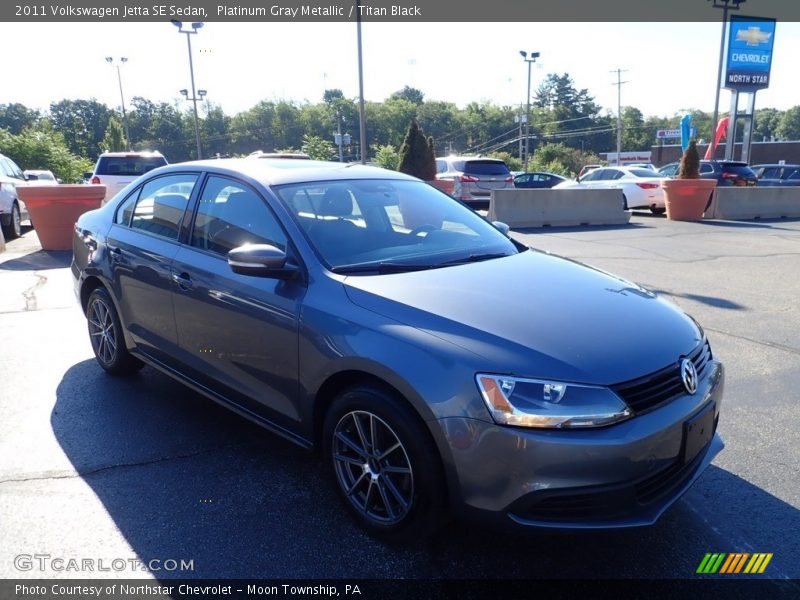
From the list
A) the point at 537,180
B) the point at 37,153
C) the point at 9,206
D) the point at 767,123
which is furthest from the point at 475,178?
the point at 767,123

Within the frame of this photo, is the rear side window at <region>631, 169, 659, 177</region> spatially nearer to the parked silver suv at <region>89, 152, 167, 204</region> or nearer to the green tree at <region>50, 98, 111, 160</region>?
the parked silver suv at <region>89, 152, 167, 204</region>

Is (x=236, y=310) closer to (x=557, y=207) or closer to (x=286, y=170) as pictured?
(x=286, y=170)

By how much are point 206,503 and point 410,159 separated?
1500 centimetres

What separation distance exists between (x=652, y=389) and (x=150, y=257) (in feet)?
10.3

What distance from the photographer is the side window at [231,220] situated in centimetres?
329

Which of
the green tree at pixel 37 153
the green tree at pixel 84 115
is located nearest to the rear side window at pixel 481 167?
the green tree at pixel 37 153

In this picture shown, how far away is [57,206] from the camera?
10.5 m

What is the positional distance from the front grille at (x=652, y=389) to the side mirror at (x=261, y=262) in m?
1.61

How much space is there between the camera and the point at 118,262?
4.30m

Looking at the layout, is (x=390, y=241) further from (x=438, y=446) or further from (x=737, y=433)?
(x=737, y=433)

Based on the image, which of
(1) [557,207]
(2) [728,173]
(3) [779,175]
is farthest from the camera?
(3) [779,175]

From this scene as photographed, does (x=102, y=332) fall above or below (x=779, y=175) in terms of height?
below

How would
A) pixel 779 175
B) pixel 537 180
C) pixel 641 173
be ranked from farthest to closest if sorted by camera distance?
pixel 537 180 < pixel 779 175 < pixel 641 173

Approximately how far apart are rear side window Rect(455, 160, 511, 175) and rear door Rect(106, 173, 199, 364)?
1382 cm
